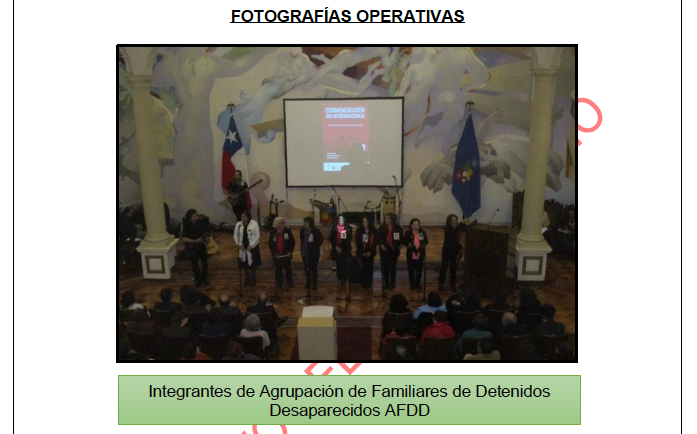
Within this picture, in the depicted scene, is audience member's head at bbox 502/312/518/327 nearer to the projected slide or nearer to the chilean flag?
the projected slide

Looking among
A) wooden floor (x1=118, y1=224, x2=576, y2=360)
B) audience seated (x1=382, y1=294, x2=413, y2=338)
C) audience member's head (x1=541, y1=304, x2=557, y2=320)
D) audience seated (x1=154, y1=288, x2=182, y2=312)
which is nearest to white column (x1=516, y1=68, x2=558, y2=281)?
wooden floor (x1=118, y1=224, x2=576, y2=360)

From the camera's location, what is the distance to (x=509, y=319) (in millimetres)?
7293

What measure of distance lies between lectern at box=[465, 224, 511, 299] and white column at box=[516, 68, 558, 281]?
97 cm

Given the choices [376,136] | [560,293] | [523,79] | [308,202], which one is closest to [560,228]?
[560,293]

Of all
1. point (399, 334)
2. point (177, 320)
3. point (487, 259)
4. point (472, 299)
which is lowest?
point (399, 334)

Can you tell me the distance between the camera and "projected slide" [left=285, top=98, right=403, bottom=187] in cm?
1306

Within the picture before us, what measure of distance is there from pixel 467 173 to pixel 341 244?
13.9 ft

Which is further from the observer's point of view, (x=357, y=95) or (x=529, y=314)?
(x=357, y=95)

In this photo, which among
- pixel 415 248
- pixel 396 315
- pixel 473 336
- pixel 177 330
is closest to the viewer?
pixel 473 336

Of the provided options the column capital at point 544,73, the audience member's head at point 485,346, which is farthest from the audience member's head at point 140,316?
the column capital at point 544,73

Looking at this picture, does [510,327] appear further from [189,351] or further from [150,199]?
[150,199]

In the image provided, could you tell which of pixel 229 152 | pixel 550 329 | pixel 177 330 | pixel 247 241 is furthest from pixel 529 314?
pixel 229 152

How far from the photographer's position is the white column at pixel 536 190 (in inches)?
403

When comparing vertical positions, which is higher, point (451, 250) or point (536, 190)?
point (536, 190)
